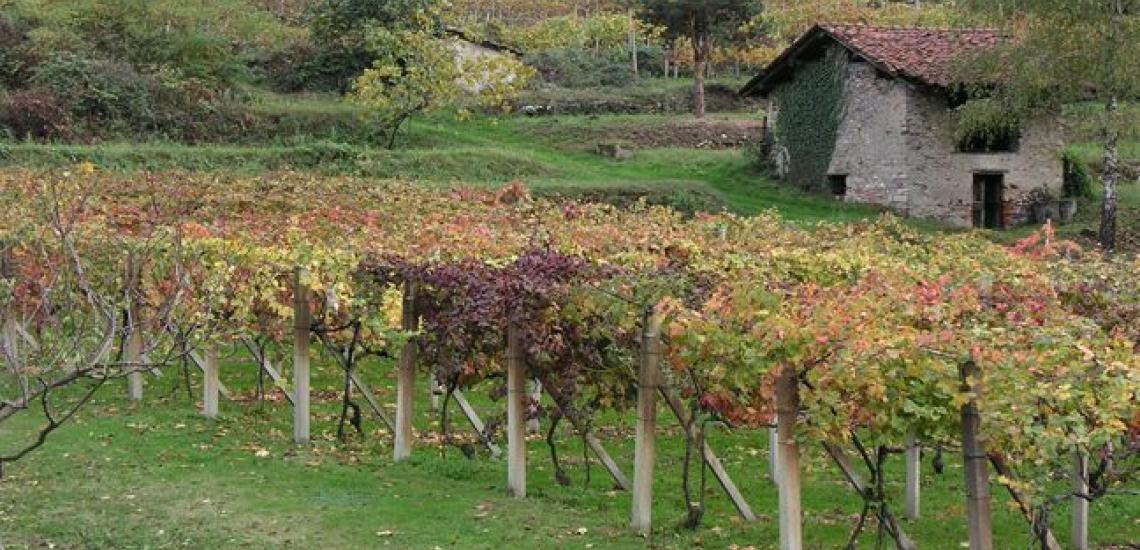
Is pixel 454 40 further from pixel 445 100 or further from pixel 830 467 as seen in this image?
pixel 830 467

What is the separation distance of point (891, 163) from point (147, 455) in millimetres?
26805

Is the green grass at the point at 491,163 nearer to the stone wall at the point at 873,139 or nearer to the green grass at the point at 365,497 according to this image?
the stone wall at the point at 873,139

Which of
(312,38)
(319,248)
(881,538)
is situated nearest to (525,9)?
(312,38)

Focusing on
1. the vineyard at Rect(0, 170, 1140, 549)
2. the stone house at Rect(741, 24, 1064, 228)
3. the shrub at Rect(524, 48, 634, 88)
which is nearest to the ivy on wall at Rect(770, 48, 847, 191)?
the stone house at Rect(741, 24, 1064, 228)

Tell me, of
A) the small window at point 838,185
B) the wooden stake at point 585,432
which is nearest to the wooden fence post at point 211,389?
the wooden stake at point 585,432

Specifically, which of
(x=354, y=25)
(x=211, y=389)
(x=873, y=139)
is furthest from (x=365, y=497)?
(x=354, y=25)

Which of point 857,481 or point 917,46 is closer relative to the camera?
point 857,481

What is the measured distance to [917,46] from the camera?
3562cm

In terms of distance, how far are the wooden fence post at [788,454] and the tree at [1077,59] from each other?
24.6 metres

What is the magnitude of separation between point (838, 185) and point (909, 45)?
164 inches

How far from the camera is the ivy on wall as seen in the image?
36.5 m

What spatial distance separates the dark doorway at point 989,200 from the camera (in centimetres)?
3512

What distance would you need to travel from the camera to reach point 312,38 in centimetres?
4834

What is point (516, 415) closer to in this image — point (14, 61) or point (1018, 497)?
point (1018, 497)
